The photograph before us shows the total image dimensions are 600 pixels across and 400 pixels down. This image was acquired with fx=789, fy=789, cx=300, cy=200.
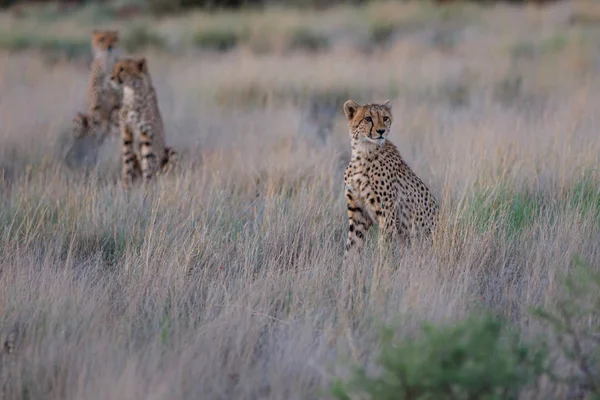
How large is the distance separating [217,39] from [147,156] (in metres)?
8.70

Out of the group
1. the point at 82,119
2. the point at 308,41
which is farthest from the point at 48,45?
the point at 82,119

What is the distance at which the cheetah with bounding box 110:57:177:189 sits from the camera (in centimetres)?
596

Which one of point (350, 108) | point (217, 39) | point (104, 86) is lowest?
point (104, 86)

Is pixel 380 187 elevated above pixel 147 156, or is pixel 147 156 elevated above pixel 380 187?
pixel 380 187

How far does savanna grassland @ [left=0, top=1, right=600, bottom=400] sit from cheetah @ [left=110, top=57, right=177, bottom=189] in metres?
0.27

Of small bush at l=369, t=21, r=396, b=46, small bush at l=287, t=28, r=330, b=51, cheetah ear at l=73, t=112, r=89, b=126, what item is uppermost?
small bush at l=369, t=21, r=396, b=46

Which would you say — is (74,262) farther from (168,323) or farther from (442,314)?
(442,314)

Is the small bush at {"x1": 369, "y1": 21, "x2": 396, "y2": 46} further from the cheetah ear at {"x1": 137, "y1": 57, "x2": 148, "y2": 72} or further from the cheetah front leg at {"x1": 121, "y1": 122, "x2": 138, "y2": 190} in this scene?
the cheetah front leg at {"x1": 121, "y1": 122, "x2": 138, "y2": 190}

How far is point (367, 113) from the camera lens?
4113mm

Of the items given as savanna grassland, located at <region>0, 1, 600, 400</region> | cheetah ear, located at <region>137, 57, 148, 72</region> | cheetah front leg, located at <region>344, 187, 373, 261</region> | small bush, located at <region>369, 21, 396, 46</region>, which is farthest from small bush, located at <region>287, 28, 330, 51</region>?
cheetah front leg, located at <region>344, 187, 373, 261</region>

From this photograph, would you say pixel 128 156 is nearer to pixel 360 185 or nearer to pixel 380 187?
pixel 360 185

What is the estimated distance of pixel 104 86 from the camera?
705 centimetres

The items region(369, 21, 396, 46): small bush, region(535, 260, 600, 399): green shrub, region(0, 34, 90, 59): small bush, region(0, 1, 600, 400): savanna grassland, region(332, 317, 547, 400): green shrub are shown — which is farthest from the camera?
region(369, 21, 396, 46): small bush

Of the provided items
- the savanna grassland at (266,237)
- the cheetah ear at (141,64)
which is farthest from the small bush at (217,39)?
the cheetah ear at (141,64)
